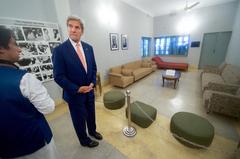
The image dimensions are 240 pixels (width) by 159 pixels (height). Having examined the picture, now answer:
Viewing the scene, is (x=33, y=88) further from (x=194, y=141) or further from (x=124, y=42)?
(x=124, y=42)

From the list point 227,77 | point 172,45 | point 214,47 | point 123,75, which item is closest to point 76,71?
point 123,75

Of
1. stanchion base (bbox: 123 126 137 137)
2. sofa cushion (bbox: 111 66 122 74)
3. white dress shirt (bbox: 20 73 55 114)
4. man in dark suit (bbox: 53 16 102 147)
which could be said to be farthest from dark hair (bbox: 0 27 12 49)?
sofa cushion (bbox: 111 66 122 74)

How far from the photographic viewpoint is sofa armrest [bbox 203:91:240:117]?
2021 millimetres

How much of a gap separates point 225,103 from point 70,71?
2825 millimetres

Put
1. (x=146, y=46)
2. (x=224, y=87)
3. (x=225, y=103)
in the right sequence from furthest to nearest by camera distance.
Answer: (x=146, y=46)
(x=224, y=87)
(x=225, y=103)

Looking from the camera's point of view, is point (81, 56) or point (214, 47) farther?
point (214, 47)

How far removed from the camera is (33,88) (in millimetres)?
716

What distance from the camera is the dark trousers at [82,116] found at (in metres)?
1.45

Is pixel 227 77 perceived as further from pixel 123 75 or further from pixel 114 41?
pixel 114 41

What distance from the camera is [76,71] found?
133 cm

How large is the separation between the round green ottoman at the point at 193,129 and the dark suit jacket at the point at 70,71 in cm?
156

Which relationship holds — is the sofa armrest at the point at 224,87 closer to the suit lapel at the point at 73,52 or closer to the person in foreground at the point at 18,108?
the suit lapel at the point at 73,52

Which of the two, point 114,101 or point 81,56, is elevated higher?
point 81,56

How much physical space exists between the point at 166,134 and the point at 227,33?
21.5 ft
